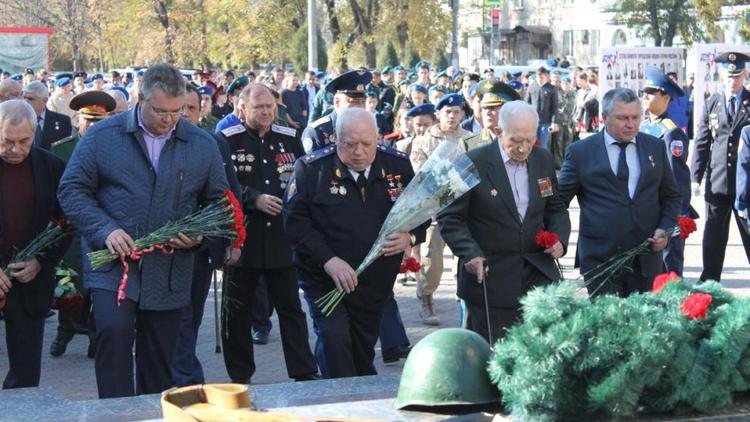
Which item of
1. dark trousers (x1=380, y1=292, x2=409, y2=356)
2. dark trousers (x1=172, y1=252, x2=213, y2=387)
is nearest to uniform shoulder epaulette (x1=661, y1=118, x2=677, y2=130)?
dark trousers (x1=380, y1=292, x2=409, y2=356)

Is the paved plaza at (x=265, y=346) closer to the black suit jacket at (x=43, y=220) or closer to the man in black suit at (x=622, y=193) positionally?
the man in black suit at (x=622, y=193)

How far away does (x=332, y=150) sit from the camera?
735 cm

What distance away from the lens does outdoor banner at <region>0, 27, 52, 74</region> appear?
4234 centimetres

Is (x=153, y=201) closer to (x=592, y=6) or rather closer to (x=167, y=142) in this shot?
(x=167, y=142)

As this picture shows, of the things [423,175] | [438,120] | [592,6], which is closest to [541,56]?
[592,6]

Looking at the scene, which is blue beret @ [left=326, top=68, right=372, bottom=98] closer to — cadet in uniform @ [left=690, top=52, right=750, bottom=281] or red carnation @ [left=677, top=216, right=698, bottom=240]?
cadet in uniform @ [left=690, top=52, right=750, bottom=281]

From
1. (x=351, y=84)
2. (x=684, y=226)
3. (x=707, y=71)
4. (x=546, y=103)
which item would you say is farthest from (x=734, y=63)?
(x=546, y=103)

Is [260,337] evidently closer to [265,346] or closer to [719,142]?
[265,346]

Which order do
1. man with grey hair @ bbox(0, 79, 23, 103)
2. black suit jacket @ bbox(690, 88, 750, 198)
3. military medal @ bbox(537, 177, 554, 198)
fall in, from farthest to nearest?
man with grey hair @ bbox(0, 79, 23, 103), black suit jacket @ bbox(690, 88, 750, 198), military medal @ bbox(537, 177, 554, 198)

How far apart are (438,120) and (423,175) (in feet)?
17.4

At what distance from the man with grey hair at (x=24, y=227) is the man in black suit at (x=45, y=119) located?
5.46 metres

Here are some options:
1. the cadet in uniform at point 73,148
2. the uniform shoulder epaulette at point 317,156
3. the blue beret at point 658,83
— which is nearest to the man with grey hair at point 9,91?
the cadet in uniform at point 73,148

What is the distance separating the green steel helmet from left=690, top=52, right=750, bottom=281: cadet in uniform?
7.82 metres

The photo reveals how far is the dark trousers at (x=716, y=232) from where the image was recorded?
12.0 metres
